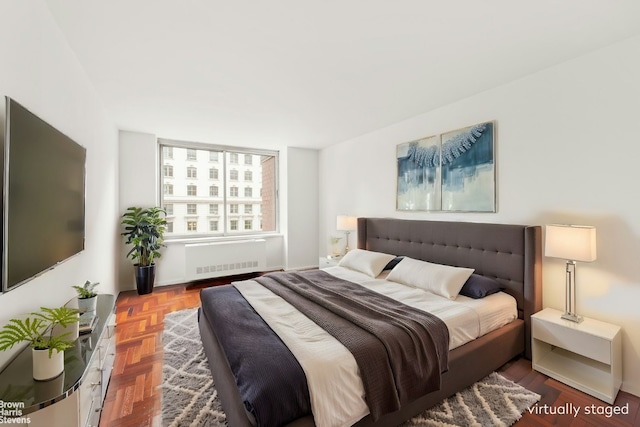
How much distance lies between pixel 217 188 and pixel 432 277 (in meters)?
4.18

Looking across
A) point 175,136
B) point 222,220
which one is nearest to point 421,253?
point 222,220

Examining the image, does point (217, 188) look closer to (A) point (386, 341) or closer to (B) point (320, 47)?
(B) point (320, 47)

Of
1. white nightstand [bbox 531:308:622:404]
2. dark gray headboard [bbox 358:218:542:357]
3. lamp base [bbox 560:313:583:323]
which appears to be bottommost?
white nightstand [bbox 531:308:622:404]

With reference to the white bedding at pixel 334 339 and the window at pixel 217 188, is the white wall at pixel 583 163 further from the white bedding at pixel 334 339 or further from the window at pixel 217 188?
the window at pixel 217 188

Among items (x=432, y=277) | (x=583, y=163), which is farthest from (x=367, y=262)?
(x=583, y=163)

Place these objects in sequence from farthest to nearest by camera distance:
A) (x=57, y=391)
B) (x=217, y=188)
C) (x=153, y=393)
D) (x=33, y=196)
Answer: (x=217, y=188) → (x=153, y=393) → (x=33, y=196) → (x=57, y=391)

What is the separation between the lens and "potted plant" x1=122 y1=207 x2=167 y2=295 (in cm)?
412

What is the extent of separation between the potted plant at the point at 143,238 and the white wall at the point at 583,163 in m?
4.25

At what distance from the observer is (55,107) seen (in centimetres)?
177

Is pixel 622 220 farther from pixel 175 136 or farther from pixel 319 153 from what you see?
pixel 175 136

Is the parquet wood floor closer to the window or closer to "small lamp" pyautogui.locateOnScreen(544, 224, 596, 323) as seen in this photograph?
"small lamp" pyautogui.locateOnScreen(544, 224, 596, 323)

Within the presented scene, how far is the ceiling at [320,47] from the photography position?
1.69 meters

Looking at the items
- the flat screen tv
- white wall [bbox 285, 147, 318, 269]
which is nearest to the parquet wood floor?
the flat screen tv

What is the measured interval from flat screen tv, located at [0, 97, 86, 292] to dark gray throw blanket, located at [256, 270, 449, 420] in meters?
1.58
